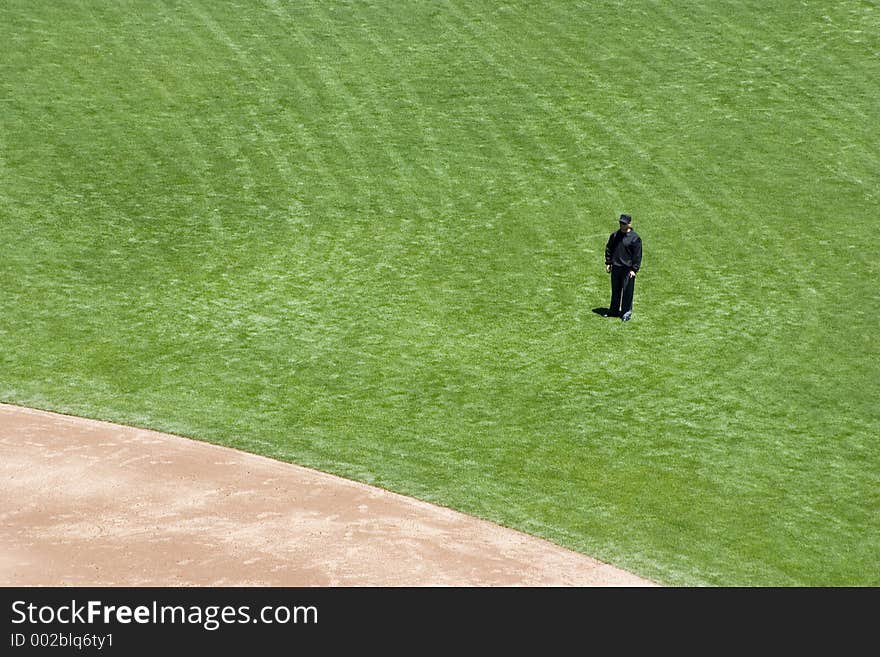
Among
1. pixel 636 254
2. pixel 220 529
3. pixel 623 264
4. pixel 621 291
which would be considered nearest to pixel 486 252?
pixel 621 291

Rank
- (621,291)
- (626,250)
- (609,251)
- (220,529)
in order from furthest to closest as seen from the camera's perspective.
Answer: (621,291) < (609,251) < (626,250) < (220,529)

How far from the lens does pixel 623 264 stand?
55.5 feet

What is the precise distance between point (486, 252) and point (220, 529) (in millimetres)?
9237

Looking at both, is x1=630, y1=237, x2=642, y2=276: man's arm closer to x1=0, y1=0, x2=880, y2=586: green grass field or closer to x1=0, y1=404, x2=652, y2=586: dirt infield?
x1=0, y1=0, x2=880, y2=586: green grass field

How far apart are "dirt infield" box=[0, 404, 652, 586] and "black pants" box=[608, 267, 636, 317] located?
20.5 ft

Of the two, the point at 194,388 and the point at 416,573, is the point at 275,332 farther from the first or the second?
the point at 416,573

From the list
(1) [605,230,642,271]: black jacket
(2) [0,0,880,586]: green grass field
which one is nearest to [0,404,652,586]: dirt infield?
(2) [0,0,880,586]: green grass field

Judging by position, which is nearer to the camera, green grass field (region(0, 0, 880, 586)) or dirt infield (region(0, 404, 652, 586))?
dirt infield (region(0, 404, 652, 586))

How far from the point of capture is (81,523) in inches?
441

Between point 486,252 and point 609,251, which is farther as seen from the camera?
point 486,252

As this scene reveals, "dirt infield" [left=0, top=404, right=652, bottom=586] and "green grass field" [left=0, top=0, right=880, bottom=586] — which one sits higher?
"green grass field" [left=0, top=0, right=880, bottom=586]

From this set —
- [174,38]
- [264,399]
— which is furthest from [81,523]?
[174,38]

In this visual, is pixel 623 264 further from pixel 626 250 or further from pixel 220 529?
pixel 220 529

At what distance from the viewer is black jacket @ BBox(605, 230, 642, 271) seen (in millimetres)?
16734
